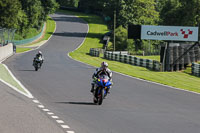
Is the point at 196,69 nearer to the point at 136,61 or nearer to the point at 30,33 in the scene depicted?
the point at 136,61

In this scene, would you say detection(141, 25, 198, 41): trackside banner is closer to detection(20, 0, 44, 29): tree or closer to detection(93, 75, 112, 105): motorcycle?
detection(93, 75, 112, 105): motorcycle

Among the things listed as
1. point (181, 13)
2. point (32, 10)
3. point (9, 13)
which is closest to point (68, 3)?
point (32, 10)

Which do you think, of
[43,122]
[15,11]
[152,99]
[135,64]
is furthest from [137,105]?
[15,11]

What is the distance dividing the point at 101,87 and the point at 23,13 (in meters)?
80.3

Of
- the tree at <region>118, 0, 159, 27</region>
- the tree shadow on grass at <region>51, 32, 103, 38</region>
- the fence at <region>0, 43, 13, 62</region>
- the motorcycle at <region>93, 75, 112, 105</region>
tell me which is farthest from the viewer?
the tree shadow on grass at <region>51, 32, 103, 38</region>

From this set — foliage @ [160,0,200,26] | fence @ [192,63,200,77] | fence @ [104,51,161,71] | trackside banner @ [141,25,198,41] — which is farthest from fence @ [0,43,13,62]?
foliage @ [160,0,200,26]

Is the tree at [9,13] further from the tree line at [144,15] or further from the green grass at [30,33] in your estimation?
the tree line at [144,15]

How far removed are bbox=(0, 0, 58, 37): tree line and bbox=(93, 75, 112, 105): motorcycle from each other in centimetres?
7244

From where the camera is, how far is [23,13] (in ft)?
307

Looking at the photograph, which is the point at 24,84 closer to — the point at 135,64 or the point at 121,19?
the point at 135,64

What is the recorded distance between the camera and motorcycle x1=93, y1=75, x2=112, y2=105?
15.6 meters

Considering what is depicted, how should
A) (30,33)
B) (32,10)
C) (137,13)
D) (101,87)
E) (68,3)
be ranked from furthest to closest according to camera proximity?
1. (68,3)
2. (137,13)
3. (32,10)
4. (30,33)
5. (101,87)

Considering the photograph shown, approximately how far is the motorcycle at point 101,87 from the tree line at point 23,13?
7244 centimetres

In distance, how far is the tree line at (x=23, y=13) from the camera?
86.6m
